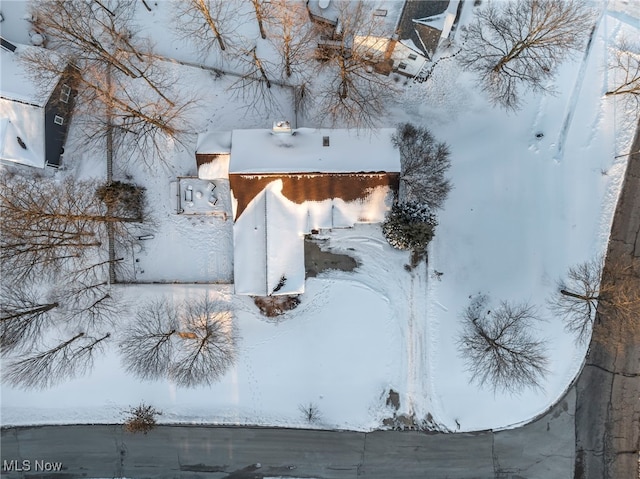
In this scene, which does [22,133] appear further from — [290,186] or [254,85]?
[290,186]

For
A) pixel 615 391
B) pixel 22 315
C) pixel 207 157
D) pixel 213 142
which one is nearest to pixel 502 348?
pixel 615 391

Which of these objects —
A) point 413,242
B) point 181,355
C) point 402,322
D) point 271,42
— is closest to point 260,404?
point 181,355

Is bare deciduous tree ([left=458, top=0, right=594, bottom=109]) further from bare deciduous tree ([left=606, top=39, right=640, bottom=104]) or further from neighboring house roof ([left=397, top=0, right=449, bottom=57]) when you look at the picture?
neighboring house roof ([left=397, top=0, right=449, bottom=57])

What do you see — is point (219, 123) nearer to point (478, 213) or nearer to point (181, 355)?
point (181, 355)

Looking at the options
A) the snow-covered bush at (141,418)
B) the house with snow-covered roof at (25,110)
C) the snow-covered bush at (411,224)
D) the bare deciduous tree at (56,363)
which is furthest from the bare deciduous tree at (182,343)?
the snow-covered bush at (411,224)

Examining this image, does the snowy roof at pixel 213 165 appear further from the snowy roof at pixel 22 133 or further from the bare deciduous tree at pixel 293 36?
the snowy roof at pixel 22 133
